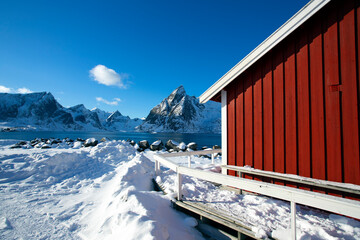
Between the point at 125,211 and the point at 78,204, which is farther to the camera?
the point at 78,204

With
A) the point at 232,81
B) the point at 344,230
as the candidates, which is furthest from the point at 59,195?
the point at 344,230

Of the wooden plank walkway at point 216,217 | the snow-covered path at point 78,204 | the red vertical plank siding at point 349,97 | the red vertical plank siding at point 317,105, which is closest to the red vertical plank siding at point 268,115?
the red vertical plank siding at point 317,105

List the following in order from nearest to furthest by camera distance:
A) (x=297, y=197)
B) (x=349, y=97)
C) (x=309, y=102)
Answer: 1. (x=297, y=197)
2. (x=349, y=97)
3. (x=309, y=102)

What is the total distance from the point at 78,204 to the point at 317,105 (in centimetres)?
686

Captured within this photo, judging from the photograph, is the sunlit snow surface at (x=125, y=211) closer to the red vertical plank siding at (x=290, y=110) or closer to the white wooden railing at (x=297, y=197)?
the white wooden railing at (x=297, y=197)

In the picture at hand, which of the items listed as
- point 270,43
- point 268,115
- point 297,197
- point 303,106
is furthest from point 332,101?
point 297,197

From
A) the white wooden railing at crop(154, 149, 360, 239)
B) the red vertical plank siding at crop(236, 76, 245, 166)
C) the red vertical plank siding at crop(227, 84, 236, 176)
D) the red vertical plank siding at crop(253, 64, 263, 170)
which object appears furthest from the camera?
the red vertical plank siding at crop(227, 84, 236, 176)

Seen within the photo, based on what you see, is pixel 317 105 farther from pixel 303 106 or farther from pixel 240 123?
pixel 240 123

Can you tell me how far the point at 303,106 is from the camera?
412cm

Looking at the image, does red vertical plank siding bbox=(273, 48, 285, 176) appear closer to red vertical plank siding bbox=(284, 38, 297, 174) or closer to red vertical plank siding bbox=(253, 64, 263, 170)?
red vertical plank siding bbox=(284, 38, 297, 174)

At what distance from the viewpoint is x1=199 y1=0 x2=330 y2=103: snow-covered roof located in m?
3.93

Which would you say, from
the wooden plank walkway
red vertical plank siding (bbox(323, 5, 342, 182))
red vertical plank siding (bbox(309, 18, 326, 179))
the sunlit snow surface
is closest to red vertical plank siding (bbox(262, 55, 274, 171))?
red vertical plank siding (bbox(309, 18, 326, 179))

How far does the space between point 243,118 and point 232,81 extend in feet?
4.16

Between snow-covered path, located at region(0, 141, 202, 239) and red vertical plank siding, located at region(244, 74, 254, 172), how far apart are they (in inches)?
105
